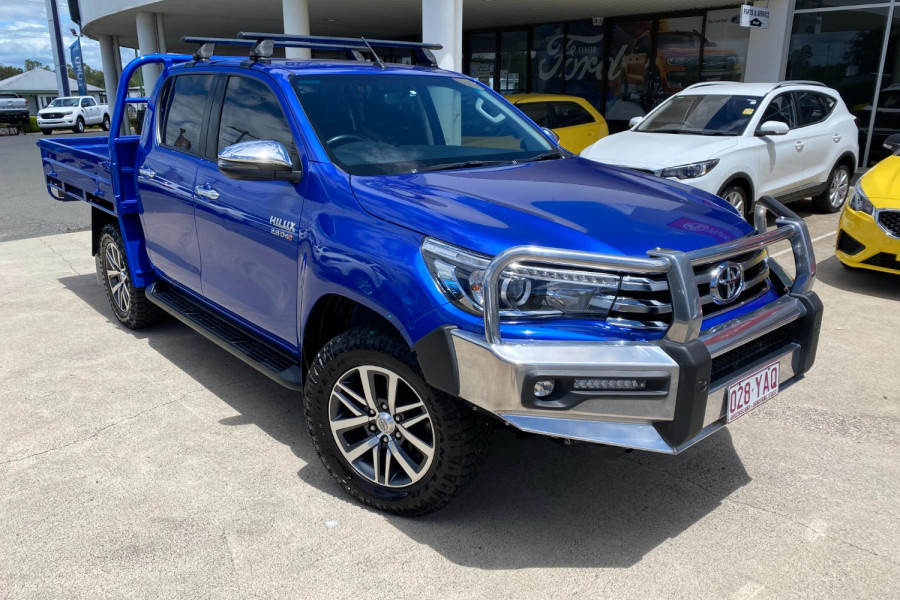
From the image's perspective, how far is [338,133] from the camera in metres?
3.44

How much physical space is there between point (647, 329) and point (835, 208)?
347 inches

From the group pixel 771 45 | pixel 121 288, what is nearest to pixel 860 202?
pixel 121 288

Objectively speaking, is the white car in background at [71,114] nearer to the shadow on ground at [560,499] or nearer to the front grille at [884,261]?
the shadow on ground at [560,499]

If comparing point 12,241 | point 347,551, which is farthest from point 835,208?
point 12,241

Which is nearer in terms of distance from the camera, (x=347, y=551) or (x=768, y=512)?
(x=347, y=551)

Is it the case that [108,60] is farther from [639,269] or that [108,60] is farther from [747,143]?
[639,269]

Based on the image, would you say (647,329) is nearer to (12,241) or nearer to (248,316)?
(248,316)

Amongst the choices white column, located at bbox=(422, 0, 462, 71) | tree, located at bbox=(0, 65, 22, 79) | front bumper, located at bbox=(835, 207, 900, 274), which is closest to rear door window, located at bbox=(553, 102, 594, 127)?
white column, located at bbox=(422, 0, 462, 71)

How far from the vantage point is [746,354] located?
2.89m

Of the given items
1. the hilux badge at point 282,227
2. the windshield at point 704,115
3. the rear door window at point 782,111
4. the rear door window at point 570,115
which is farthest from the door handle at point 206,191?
the rear door window at point 570,115

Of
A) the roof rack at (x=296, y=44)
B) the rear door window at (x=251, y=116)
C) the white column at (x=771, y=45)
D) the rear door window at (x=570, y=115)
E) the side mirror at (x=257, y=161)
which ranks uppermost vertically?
the white column at (x=771, y=45)

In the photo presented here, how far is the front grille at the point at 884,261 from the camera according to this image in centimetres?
606

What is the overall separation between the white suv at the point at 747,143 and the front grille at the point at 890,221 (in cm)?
169

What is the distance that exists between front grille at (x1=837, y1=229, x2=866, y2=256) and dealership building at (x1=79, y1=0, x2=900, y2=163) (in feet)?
18.5
